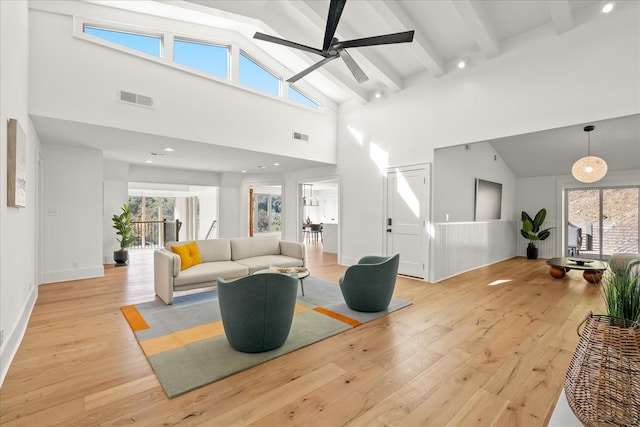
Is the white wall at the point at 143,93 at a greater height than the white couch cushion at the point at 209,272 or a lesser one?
greater

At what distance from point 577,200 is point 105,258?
12379 mm

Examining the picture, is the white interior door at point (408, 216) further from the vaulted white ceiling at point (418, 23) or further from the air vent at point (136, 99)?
the air vent at point (136, 99)

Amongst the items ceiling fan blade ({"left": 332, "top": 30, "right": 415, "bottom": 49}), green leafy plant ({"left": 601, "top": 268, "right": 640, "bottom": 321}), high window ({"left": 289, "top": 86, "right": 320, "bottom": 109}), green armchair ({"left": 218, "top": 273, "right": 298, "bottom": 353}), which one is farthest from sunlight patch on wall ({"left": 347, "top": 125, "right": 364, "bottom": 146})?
green leafy plant ({"left": 601, "top": 268, "right": 640, "bottom": 321})

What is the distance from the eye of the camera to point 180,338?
3.03 metres

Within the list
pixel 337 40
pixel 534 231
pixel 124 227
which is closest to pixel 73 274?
pixel 124 227

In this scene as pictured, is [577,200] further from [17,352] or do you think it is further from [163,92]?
[17,352]

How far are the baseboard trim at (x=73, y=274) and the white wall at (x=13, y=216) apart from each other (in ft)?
5.39

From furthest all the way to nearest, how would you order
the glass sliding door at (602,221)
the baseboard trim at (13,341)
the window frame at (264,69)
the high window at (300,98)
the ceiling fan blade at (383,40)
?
the glass sliding door at (602,221)
the high window at (300,98)
the window frame at (264,69)
the ceiling fan blade at (383,40)
the baseboard trim at (13,341)

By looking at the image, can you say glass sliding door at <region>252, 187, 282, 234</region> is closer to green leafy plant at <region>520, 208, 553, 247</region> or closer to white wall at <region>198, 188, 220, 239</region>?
white wall at <region>198, 188, 220, 239</region>

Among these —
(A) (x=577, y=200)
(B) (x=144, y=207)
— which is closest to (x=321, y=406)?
(A) (x=577, y=200)

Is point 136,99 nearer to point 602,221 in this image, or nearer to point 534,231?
point 534,231

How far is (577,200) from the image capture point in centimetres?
820

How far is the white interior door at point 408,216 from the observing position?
5.66m

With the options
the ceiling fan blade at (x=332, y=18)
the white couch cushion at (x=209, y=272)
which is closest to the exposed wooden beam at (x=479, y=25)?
the ceiling fan blade at (x=332, y=18)
